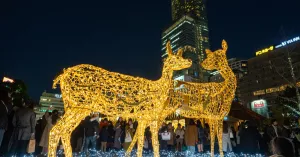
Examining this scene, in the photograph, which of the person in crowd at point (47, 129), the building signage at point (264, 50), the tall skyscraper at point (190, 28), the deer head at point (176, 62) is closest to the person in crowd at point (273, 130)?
the deer head at point (176, 62)

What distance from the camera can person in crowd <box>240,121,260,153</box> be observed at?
8320 mm

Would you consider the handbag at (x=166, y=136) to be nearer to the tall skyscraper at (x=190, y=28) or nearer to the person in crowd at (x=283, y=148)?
the person in crowd at (x=283, y=148)

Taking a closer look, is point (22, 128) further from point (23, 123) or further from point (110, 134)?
point (110, 134)

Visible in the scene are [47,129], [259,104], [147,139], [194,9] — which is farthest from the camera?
→ [194,9]

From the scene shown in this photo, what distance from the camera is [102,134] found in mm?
9484

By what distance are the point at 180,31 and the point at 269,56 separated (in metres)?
33.6

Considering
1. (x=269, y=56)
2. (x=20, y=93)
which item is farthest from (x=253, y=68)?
(x=20, y=93)

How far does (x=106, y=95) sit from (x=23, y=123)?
245 cm

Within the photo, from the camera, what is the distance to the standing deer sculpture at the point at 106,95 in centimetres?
492

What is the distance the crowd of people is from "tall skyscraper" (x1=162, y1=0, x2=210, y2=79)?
2730 inches

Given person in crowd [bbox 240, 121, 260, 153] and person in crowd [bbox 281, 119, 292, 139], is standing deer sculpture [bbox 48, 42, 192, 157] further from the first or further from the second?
person in crowd [bbox 281, 119, 292, 139]

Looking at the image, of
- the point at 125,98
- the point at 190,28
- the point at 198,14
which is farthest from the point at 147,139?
the point at 198,14

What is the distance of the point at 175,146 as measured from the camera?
1192 centimetres

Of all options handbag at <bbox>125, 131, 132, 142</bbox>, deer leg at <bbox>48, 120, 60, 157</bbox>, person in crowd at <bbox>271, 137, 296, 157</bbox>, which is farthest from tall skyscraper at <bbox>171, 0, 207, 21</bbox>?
person in crowd at <bbox>271, 137, 296, 157</bbox>
